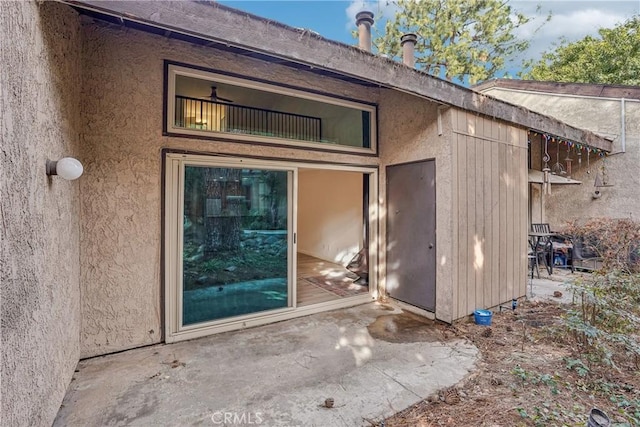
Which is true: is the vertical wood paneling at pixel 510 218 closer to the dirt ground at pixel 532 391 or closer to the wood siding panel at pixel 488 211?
the wood siding panel at pixel 488 211

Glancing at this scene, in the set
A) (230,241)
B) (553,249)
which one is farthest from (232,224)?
(553,249)

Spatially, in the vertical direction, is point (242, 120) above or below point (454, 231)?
above

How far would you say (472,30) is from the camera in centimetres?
1468

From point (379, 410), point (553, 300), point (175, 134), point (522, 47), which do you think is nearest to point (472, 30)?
point (522, 47)

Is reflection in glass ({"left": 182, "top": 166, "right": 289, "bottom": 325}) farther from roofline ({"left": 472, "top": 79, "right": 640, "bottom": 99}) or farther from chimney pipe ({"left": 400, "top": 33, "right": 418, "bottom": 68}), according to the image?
roofline ({"left": 472, "top": 79, "right": 640, "bottom": 99})

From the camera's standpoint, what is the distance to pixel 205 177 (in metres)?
3.62

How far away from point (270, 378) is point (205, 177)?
7.65ft

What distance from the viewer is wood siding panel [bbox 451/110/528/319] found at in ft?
13.0

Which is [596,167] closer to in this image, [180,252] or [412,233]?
[412,233]

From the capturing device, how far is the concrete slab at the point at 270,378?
7.36ft

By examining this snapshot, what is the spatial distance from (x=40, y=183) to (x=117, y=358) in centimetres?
209

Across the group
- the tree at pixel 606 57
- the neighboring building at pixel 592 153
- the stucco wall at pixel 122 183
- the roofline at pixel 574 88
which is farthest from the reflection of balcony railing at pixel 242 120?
the tree at pixel 606 57

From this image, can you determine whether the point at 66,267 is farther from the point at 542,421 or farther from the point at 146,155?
the point at 542,421

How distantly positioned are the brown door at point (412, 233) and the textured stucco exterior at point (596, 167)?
16.8 feet
